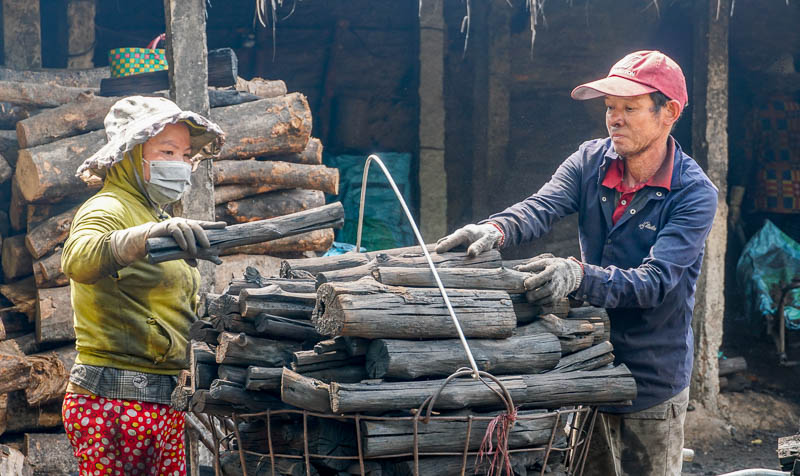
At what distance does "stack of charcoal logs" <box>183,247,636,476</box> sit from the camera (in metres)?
2.40

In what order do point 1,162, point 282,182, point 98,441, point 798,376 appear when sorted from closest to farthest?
1. point 98,441
2. point 1,162
3. point 282,182
4. point 798,376

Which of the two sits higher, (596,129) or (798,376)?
(596,129)

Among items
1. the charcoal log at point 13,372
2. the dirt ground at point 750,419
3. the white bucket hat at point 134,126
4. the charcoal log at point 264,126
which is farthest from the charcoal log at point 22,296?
the dirt ground at point 750,419

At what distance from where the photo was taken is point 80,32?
743 centimetres

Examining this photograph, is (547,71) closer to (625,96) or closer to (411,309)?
(625,96)

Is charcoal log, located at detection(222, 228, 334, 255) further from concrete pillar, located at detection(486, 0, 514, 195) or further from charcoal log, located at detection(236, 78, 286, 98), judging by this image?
concrete pillar, located at detection(486, 0, 514, 195)

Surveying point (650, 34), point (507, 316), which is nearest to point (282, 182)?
point (507, 316)

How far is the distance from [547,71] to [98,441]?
239 inches

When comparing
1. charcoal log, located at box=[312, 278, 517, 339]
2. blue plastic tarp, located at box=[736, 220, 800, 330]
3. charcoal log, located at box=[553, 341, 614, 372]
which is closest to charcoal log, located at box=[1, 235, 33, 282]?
charcoal log, located at box=[312, 278, 517, 339]

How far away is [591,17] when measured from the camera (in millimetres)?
7992

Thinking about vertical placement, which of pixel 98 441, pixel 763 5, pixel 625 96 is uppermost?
pixel 763 5

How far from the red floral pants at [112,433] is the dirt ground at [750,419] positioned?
4.43m

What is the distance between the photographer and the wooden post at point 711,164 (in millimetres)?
6977

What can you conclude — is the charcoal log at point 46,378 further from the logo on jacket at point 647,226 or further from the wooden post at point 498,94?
the wooden post at point 498,94
